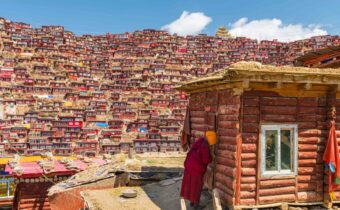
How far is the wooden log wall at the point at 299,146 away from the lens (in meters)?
8.28

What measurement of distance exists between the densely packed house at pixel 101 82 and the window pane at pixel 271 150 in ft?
124

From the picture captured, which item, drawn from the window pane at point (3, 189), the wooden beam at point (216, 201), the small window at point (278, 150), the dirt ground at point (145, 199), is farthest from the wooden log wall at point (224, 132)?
the window pane at point (3, 189)

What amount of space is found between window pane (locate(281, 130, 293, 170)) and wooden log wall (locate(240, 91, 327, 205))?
269 mm

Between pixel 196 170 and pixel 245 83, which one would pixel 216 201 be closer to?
pixel 196 170

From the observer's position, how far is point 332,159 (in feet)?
27.9

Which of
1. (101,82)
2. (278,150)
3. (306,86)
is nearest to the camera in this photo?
(306,86)

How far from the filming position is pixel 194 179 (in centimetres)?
921

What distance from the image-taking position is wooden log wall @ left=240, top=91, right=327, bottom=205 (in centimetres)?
828

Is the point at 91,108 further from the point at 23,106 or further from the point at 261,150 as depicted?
the point at 261,150

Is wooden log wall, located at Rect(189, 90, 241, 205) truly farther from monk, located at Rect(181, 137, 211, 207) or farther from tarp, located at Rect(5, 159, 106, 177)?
tarp, located at Rect(5, 159, 106, 177)

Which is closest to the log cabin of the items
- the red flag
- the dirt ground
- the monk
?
the red flag

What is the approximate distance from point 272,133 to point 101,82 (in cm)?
7009

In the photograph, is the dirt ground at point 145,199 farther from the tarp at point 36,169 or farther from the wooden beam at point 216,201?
the tarp at point 36,169

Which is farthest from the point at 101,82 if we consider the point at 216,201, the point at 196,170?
the point at 216,201
